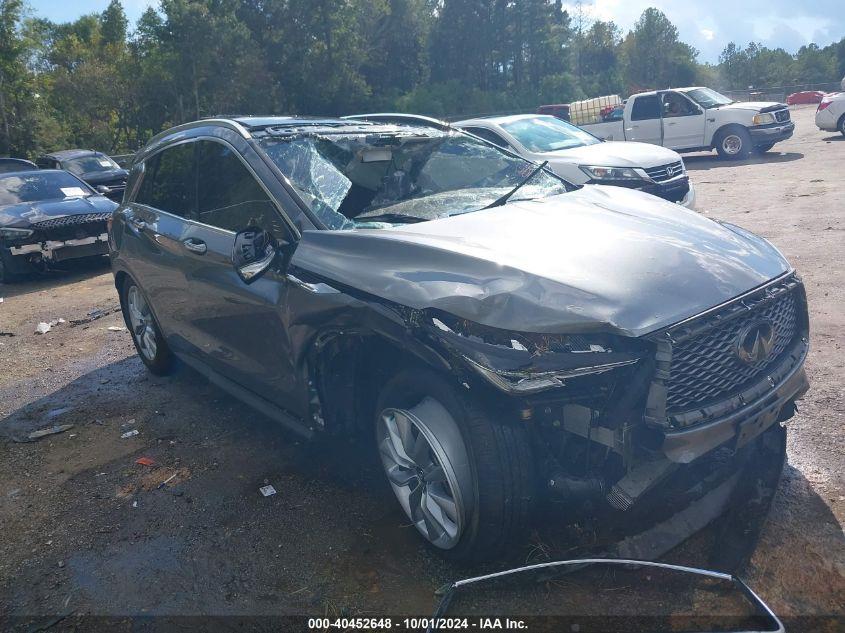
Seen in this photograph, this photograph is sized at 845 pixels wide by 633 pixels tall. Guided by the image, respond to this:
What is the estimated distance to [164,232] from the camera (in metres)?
4.82

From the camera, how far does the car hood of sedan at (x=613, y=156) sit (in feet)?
30.9

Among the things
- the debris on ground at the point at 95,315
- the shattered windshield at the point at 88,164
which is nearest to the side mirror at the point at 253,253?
the debris on ground at the point at 95,315

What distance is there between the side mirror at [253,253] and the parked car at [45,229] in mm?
7570

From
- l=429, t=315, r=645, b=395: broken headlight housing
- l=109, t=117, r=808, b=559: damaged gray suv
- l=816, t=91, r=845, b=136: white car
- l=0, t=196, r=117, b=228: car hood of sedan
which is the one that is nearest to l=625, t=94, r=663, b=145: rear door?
l=816, t=91, r=845, b=136: white car

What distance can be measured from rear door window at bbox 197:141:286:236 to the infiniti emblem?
2.17m

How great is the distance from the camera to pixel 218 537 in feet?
11.6

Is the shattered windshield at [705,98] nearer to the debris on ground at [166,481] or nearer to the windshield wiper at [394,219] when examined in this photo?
the windshield wiper at [394,219]

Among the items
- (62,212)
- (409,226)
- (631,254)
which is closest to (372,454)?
(409,226)

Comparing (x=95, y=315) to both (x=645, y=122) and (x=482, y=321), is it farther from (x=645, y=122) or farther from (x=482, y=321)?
(x=645, y=122)

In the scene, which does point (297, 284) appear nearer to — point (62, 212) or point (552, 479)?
point (552, 479)

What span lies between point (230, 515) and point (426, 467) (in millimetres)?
1260

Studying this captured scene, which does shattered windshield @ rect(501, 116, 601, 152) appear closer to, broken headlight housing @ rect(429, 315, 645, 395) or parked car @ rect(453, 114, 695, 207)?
parked car @ rect(453, 114, 695, 207)

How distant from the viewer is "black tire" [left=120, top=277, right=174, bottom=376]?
5531 millimetres

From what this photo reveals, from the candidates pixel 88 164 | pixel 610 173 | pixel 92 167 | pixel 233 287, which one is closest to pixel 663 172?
pixel 610 173
